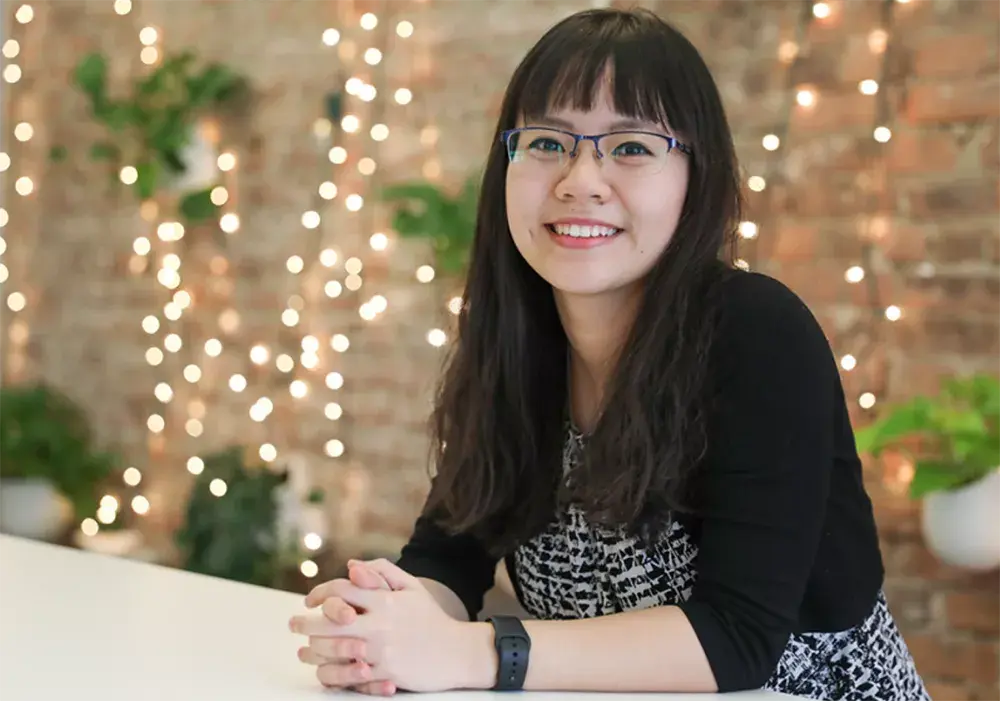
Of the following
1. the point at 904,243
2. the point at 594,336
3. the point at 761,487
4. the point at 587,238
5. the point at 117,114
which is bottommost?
the point at 761,487

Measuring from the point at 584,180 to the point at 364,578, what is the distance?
1.54ft

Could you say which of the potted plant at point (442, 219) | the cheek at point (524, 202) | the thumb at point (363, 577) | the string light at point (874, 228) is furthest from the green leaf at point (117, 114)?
the thumb at point (363, 577)

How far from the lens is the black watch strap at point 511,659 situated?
0.97 m

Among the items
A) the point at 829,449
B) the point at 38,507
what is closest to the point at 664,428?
the point at 829,449

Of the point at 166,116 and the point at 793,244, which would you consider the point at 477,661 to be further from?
the point at 166,116

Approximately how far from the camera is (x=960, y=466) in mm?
2131

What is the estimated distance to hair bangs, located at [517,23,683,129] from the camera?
3.91 feet

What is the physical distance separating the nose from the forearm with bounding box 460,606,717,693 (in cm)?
44

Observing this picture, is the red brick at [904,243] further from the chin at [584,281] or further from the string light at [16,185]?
the string light at [16,185]

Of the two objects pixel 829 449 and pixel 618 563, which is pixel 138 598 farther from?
pixel 829 449

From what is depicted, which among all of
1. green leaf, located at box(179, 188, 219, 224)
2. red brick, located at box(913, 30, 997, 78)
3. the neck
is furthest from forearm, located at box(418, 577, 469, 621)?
green leaf, located at box(179, 188, 219, 224)

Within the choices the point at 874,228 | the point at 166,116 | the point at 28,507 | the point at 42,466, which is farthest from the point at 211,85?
the point at 874,228

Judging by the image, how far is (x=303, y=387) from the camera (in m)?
3.26

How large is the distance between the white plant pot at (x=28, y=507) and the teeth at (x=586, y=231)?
2582 mm
